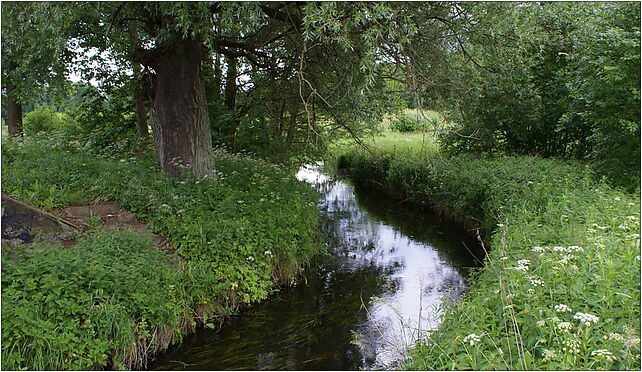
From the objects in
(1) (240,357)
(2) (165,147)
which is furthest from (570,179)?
(2) (165,147)

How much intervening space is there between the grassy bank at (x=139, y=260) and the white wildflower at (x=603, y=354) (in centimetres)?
420

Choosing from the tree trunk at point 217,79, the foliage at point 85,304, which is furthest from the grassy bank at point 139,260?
the tree trunk at point 217,79

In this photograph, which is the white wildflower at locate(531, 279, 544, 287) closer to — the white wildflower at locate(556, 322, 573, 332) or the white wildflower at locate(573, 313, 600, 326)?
the white wildflower at locate(556, 322, 573, 332)

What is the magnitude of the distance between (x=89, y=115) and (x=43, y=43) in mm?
6326

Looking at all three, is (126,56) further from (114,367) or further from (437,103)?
(114,367)

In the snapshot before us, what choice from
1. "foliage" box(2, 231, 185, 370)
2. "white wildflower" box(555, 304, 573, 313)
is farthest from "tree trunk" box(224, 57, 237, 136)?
"white wildflower" box(555, 304, 573, 313)

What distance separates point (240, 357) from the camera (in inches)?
224

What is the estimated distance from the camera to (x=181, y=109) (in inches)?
347

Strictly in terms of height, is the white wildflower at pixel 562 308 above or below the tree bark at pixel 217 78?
below

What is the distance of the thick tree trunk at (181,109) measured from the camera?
877 cm

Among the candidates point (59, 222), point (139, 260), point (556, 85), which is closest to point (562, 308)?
point (139, 260)

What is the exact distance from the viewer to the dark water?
5594 millimetres

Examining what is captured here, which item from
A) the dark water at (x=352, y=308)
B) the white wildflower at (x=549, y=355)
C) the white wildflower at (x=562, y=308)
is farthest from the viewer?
the dark water at (x=352, y=308)

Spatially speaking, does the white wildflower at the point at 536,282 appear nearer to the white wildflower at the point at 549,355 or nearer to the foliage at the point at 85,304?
the white wildflower at the point at 549,355
